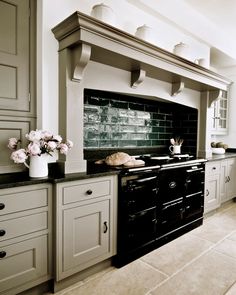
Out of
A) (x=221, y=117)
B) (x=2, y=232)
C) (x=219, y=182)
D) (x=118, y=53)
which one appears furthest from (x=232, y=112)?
(x=2, y=232)

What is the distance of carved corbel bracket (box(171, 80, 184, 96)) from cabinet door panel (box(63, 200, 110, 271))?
74.9 inches

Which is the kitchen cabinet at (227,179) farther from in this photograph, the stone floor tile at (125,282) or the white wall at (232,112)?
the stone floor tile at (125,282)

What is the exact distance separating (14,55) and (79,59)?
0.50m

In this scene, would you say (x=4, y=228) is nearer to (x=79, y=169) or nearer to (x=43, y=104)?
(x=79, y=169)

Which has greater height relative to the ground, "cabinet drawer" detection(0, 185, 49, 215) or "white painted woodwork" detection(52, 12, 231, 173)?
"white painted woodwork" detection(52, 12, 231, 173)

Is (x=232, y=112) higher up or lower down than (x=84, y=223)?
higher up

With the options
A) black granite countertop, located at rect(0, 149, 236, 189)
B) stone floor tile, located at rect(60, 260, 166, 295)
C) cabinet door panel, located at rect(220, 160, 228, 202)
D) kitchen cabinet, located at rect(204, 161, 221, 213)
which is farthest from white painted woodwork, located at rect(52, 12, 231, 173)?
cabinet door panel, located at rect(220, 160, 228, 202)

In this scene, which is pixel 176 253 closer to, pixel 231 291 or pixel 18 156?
pixel 231 291

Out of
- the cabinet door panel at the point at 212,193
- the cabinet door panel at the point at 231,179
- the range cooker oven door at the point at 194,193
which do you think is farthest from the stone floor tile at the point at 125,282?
the cabinet door panel at the point at 231,179

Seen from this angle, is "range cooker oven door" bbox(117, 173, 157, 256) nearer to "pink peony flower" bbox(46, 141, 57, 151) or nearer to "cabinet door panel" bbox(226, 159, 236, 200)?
"pink peony flower" bbox(46, 141, 57, 151)

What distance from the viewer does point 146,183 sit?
229 cm

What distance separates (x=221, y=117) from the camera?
4816 millimetres

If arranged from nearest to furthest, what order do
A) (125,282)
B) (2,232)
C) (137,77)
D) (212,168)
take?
(2,232) < (125,282) < (137,77) < (212,168)

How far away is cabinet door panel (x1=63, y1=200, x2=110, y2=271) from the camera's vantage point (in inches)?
70.1
